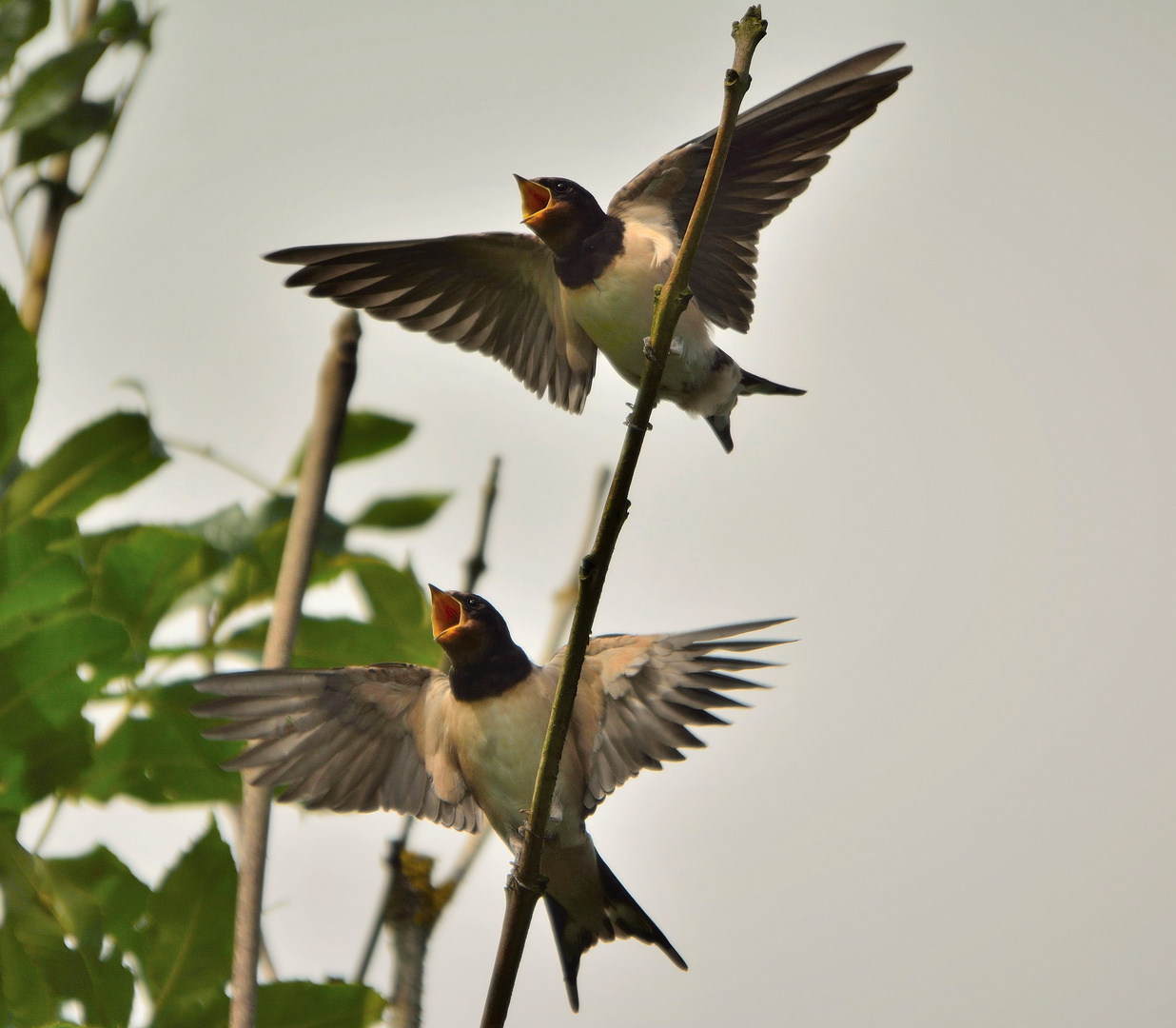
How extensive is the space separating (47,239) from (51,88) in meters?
0.36

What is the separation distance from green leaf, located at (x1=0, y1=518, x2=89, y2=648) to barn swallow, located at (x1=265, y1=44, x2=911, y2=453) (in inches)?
32.8

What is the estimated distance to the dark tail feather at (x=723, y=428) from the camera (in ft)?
9.30

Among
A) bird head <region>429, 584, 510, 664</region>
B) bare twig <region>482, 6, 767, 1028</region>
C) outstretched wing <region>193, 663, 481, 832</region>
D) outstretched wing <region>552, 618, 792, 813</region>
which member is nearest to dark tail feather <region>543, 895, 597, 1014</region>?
outstretched wing <region>193, 663, 481, 832</region>

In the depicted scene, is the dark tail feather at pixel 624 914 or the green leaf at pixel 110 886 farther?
the dark tail feather at pixel 624 914

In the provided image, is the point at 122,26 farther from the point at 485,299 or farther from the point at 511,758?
the point at 511,758

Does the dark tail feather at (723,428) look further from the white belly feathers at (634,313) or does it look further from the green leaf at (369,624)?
the green leaf at (369,624)

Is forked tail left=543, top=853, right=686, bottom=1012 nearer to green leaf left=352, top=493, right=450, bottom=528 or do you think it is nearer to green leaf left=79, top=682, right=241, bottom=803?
green leaf left=79, top=682, right=241, bottom=803

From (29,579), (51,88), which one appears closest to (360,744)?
(29,579)

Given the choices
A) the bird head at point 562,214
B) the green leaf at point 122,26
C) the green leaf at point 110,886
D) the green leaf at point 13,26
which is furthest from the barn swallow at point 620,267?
the green leaf at point 110,886

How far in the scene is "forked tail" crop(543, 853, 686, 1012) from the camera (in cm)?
260

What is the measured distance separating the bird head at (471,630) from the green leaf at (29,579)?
0.66m

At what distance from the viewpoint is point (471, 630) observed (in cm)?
245

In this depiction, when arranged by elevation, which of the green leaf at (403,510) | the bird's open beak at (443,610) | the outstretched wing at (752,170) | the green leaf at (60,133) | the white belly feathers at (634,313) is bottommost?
the bird's open beak at (443,610)

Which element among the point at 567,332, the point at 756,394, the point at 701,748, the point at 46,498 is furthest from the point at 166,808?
the point at 756,394
